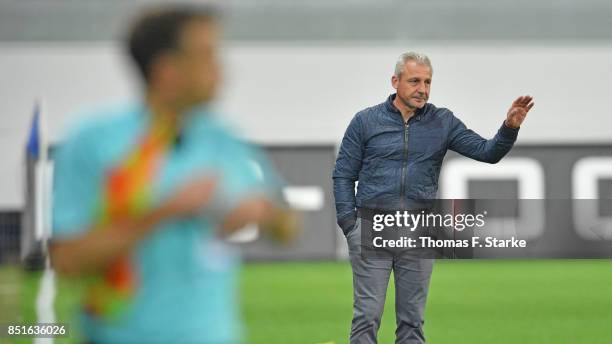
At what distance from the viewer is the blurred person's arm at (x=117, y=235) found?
7.18ft

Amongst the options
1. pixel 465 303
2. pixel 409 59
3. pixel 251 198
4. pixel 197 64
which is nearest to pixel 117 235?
pixel 251 198

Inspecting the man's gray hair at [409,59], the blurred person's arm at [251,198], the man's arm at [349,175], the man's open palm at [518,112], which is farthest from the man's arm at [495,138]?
the blurred person's arm at [251,198]

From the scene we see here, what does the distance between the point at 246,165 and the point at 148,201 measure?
225 millimetres

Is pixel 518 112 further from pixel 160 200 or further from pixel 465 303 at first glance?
pixel 465 303

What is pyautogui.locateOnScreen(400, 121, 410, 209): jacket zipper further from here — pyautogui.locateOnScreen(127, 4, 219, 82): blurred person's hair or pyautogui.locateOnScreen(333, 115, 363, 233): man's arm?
pyautogui.locateOnScreen(127, 4, 219, 82): blurred person's hair

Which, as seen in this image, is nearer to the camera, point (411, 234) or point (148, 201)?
Result: point (148, 201)

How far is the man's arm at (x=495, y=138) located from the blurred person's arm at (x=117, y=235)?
3.42 meters

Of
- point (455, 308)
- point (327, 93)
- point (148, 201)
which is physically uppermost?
point (327, 93)

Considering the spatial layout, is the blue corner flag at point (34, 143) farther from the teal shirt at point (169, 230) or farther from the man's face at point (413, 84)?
the teal shirt at point (169, 230)

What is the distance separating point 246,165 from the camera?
2361 millimetres

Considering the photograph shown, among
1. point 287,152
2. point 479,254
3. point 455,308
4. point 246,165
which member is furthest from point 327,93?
point 246,165

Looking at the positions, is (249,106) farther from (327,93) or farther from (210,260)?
(210,260)

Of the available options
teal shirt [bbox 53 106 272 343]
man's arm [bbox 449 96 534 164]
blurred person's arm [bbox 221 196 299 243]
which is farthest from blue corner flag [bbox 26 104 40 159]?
blurred person's arm [bbox 221 196 299 243]

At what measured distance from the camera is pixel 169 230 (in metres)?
2.30
